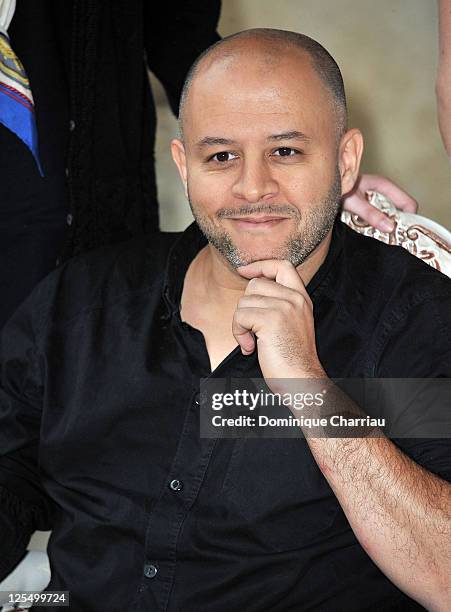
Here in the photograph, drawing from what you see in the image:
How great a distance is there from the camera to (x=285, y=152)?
1633 mm

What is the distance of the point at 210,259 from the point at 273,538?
1.79 ft

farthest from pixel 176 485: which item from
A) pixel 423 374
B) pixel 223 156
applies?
pixel 223 156

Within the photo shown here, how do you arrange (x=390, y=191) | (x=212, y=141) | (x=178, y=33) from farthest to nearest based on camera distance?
(x=178, y=33), (x=390, y=191), (x=212, y=141)

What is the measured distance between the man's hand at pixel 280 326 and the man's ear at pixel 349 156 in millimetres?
291

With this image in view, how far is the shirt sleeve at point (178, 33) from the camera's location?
218cm

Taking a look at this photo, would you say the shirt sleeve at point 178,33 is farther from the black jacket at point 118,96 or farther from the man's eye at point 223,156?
the man's eye at point 223,156

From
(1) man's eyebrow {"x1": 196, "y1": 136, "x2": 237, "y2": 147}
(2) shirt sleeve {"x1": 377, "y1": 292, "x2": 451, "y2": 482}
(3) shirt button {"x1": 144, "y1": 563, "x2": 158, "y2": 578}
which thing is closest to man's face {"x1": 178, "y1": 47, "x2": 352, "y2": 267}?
(1) man's eyebrow {"x1": 196, "y1": 136, "x2": 237, "y2": 147}

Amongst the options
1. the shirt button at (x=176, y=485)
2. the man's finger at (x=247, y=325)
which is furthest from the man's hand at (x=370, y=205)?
the shirt button at (x=176, y=485)

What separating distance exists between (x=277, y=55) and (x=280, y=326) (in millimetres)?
499

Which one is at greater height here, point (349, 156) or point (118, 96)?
point (118, 96)

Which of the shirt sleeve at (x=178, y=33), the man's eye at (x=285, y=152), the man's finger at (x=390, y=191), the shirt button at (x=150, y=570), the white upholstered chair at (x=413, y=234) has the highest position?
the shirt sleeve at (x=178, y=33)

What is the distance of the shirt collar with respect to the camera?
168cm

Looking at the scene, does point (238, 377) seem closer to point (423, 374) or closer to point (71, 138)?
point (423, 374)

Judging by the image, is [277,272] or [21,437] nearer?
[277,272]
